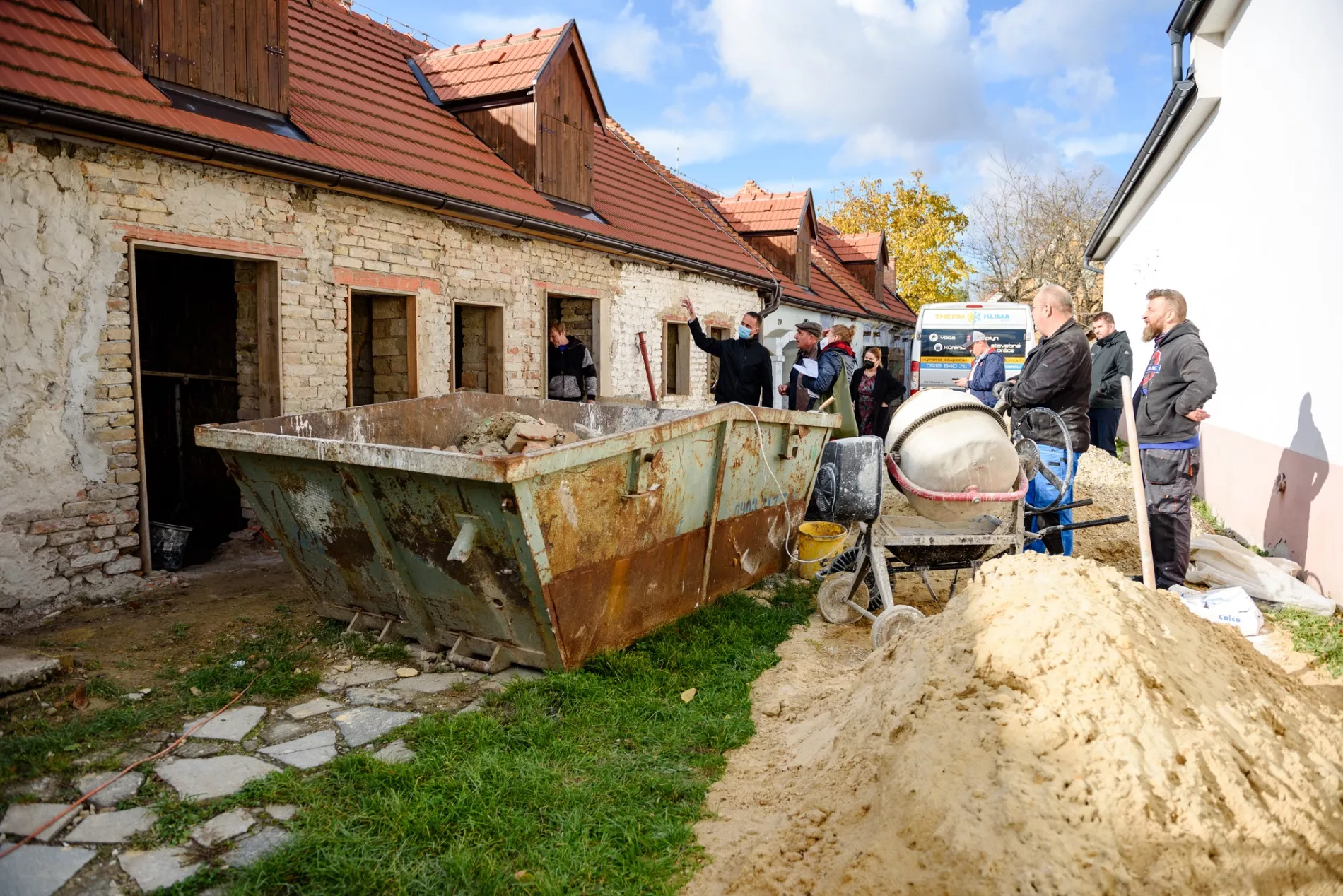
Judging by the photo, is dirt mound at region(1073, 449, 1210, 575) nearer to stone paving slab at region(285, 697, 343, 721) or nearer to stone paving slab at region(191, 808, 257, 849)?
stone paving slab at region(285, 697, 343, 721)

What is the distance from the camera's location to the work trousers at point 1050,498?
594cm

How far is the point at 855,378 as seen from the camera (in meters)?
10.4

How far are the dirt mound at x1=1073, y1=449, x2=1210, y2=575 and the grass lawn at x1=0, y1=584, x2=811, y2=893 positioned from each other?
12.3 feet

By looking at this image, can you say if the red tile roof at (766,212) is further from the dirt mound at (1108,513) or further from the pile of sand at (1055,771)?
the pile of sand at (1055,771)

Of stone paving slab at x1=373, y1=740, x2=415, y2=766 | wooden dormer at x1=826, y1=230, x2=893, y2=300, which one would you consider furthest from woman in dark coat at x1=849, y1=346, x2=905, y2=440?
wooden dormer at x1=826, y1=230, x2=893, y2=300

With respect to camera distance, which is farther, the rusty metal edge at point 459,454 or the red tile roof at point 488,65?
the red tile roof at point 488,65

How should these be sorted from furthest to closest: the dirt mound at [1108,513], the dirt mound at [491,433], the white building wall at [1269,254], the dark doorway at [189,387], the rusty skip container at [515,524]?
1. the dark doorway at [189,387]
2. the dirt mound at [1108,513]
3. the white building wall at [1269,254]
4. the dirt mound at [491,433]
5. the rusty skip container at [515,524]

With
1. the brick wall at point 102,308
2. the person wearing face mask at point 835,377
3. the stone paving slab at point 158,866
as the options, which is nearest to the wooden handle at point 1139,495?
the person wearing face mask at point 835,377

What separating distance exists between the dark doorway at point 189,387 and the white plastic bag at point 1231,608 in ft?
25.2

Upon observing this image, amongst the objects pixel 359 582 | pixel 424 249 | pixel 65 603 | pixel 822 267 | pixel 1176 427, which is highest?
pixel 822 267

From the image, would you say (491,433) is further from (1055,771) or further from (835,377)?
(1055,771)

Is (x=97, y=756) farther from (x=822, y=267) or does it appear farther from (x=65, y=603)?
(x=822, y=267)

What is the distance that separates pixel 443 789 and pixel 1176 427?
5.17 metres

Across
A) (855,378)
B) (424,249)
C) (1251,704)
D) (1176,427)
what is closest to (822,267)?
(855,378)
